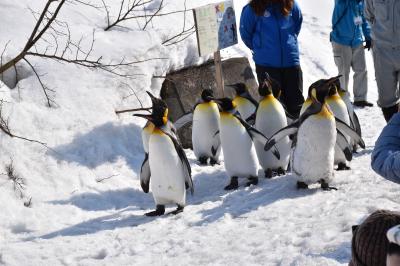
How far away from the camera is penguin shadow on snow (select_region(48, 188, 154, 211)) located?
5.30 m

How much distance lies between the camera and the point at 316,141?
4.97 meters

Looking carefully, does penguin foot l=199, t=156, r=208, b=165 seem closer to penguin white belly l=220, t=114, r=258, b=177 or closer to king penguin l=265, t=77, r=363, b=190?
penguin white belly l=220, t=114, r=258, b=177

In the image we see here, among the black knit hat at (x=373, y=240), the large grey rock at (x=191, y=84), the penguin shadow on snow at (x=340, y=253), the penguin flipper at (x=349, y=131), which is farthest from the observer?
the large grey rock at (x=191, y=84)

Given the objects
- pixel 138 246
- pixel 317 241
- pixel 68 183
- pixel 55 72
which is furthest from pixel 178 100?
pixel 317 241

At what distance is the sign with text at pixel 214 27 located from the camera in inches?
267

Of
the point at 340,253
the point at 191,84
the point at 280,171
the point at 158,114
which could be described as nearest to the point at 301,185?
the point at 280,171

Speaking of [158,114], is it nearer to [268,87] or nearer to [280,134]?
[280,134]

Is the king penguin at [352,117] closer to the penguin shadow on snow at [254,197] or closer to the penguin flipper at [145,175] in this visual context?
the penguin shadow on snow at [254,197]

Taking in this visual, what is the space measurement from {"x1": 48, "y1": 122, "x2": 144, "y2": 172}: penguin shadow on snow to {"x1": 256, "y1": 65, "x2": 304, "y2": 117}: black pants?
56.2 inches

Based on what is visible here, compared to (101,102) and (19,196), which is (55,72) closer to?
(101,102)

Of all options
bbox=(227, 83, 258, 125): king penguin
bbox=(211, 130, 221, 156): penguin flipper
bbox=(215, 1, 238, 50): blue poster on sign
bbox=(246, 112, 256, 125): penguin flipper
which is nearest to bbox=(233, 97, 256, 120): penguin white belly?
bbox=(227, 83, 258, 125): king penguin

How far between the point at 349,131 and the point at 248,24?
157 cm

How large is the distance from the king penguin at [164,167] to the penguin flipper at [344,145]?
1384 mm

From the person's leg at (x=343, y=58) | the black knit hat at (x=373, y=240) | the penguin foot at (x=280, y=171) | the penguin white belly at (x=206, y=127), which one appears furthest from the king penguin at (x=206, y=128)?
the black knit hat at (x=373, y=240)
